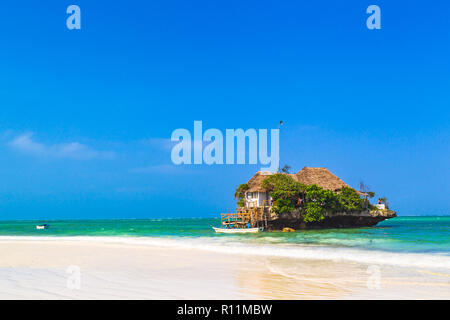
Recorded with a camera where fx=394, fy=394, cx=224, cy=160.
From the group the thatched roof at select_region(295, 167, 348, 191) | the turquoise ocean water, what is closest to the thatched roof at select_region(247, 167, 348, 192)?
the thatched roof at select_region(295, 167, 348, 191)

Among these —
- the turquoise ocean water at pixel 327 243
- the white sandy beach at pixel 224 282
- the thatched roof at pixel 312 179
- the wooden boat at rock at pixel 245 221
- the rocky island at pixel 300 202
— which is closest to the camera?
the white sandy beach at pixel 224 282

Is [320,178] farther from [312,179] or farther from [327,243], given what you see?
[327,243]

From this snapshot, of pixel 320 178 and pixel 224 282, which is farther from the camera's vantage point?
pixel 320 178

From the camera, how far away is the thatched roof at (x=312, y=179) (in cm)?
4249

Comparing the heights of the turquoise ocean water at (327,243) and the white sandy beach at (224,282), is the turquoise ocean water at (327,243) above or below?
below

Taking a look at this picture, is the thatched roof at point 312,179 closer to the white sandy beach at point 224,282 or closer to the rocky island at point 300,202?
the rocky island at point 300,202

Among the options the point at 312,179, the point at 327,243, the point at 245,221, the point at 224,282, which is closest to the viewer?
the point at 224,282

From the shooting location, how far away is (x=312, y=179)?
44125 mm

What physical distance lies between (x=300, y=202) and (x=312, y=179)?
4.17 meters

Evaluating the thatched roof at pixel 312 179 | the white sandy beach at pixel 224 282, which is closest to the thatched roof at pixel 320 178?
the thatched roof at pixel 312 179

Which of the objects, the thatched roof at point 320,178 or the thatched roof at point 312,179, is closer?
the thatched roof at point 312,179

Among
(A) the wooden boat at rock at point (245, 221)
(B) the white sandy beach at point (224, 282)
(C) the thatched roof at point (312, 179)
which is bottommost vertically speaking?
(A) the wooden boat at rock at point (245, 221)

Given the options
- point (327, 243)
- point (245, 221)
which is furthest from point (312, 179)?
point (327, 243)
